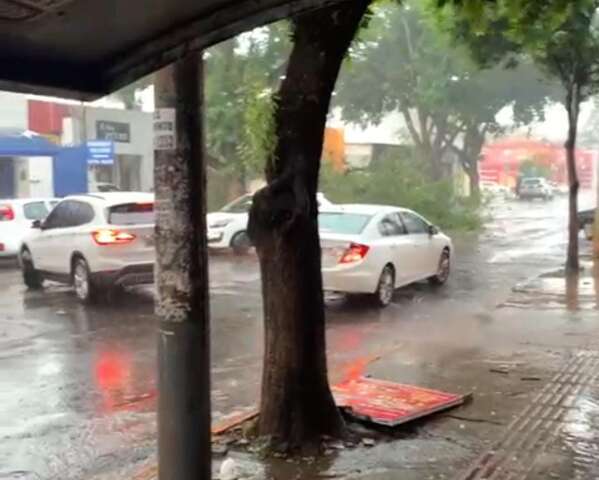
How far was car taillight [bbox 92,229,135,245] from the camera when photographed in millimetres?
13859

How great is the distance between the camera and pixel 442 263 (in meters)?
16.3

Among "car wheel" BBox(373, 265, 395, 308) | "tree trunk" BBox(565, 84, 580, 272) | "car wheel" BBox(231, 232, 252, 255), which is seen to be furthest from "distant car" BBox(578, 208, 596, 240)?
"car wheel" BBox(373, 265, 395, 308)

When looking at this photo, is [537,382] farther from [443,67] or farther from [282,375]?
[443,67]

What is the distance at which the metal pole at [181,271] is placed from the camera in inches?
164

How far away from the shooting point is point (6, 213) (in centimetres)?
2033

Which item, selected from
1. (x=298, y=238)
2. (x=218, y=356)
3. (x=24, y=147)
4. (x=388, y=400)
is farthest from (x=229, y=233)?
(x=298, y=238)

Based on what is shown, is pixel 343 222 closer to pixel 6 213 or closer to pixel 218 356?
pixel 218 356

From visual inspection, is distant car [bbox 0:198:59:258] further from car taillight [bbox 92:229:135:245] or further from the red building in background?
the red building in background

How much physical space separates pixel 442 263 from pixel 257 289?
3.40 meters

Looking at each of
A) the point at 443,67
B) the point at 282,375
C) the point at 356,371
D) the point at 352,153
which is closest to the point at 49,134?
the point at 443,67

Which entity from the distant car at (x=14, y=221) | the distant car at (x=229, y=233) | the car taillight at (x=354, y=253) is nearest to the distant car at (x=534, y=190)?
the distant car at (x=229, y=233)

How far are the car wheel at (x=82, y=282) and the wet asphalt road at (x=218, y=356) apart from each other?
26 cm

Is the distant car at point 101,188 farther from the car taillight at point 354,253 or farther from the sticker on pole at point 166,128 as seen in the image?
the sticker on pole at point 166,128

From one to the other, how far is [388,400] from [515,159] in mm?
89008
